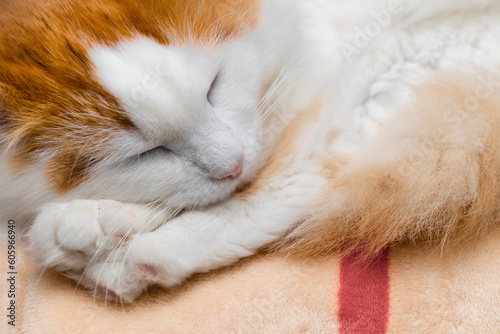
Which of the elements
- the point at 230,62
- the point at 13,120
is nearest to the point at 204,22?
the point at 230,62

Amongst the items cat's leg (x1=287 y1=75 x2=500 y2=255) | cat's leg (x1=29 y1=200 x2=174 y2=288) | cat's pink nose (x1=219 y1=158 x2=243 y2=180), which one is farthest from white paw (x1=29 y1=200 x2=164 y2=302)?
cat's leg (x1=287 y1=75 x2=500 y2=255)

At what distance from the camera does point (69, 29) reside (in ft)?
2.80

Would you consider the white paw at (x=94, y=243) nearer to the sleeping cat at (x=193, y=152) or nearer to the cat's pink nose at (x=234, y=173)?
the sleeping cat at (x=193, y=152)

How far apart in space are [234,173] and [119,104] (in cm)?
25

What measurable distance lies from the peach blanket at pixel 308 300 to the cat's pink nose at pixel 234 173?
18 cm

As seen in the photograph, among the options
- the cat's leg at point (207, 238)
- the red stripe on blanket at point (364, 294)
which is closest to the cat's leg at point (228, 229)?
the cat's leg at point (207, 238)

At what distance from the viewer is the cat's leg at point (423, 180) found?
83cm

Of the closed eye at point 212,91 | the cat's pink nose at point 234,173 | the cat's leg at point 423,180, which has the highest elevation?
the closed eye at point 212,91

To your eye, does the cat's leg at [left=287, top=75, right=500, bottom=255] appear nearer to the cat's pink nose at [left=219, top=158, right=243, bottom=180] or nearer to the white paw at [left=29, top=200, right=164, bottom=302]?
the cat's pink nose at [left=219, top=158, right=243, bottom=180]

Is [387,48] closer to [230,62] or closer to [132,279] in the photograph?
[230,62]

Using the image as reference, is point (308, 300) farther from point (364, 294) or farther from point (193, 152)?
point (193, 152)

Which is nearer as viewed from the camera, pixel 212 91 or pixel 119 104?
pixel 119 104

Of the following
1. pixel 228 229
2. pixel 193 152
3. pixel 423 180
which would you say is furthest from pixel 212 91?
pixel 423 180

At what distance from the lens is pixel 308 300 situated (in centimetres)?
81
